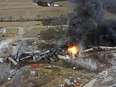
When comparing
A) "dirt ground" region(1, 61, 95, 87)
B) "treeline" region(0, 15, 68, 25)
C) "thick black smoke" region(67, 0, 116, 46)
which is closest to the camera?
"dirt ground" region(1, 61, 95, 87)

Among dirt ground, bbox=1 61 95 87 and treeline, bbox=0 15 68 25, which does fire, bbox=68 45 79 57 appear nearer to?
dirt ground, bbox=1 61 95 87

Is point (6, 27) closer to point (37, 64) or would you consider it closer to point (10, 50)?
point (10, 50)

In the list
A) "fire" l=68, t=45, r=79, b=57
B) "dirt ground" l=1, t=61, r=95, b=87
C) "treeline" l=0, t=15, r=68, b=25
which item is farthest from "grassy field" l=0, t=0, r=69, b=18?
"dirt ground" l=1, t=61, r=95, b=87

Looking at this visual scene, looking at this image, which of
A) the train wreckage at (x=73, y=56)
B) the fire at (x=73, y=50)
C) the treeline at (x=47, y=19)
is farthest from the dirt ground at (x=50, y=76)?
the treeline at (x=47, y=19)

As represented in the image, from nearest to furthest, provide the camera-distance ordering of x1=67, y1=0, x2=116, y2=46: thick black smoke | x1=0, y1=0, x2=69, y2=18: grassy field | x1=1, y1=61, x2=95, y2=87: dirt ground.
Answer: x1=1, y1=61, x2=95, y2=87: dirt ground < x1=67, y1=0, x2=116, y2=46: thick black smoke < x1=0, y1=0, x2=69, y2=18: grassy field

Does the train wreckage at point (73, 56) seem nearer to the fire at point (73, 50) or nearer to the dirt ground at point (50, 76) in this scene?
the fire at point (73, 50)

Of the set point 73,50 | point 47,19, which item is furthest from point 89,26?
point 47,19

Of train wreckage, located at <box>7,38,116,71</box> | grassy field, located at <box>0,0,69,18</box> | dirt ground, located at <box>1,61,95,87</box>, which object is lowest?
dirt ground, located at <box>1,61,95,87</box>
